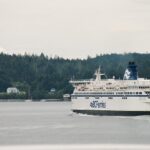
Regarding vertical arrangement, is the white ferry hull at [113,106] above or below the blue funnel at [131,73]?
below

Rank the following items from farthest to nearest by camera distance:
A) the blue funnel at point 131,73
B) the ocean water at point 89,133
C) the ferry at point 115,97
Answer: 1. the blue funnel at point 131,73
2. the ferry at point 115,97
3. the ocean water at point 89,133

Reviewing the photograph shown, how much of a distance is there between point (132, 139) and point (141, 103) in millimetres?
25994

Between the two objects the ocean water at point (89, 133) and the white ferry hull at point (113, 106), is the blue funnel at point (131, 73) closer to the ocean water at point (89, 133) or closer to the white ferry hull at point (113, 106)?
the white ferry hull at point (113, 106)

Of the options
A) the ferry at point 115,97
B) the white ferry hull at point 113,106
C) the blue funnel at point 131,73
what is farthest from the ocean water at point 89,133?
the blue funnel at point 131,73

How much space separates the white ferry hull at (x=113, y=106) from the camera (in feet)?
281

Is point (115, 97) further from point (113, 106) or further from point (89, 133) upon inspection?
point (89, 133)

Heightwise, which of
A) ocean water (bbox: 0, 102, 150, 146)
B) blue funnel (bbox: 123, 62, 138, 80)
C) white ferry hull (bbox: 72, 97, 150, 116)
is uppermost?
blue funnel (bbox: 123, 62, 138, 80)

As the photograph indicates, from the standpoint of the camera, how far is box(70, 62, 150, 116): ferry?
86.0 m

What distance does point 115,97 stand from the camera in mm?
89250

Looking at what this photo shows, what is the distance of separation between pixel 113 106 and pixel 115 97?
111 cm

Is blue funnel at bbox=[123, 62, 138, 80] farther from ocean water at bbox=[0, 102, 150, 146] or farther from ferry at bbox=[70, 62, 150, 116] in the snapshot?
ocean water at bbox=[0, 102, 150, 146]

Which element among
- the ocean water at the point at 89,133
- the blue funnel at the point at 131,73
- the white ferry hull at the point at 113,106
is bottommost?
the ocean water at the point at 89,133

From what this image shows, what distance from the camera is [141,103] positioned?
3366 inches

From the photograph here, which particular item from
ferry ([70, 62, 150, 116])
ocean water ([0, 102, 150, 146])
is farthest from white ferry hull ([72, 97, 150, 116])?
ocean water ([0, 102, 150, 146])
